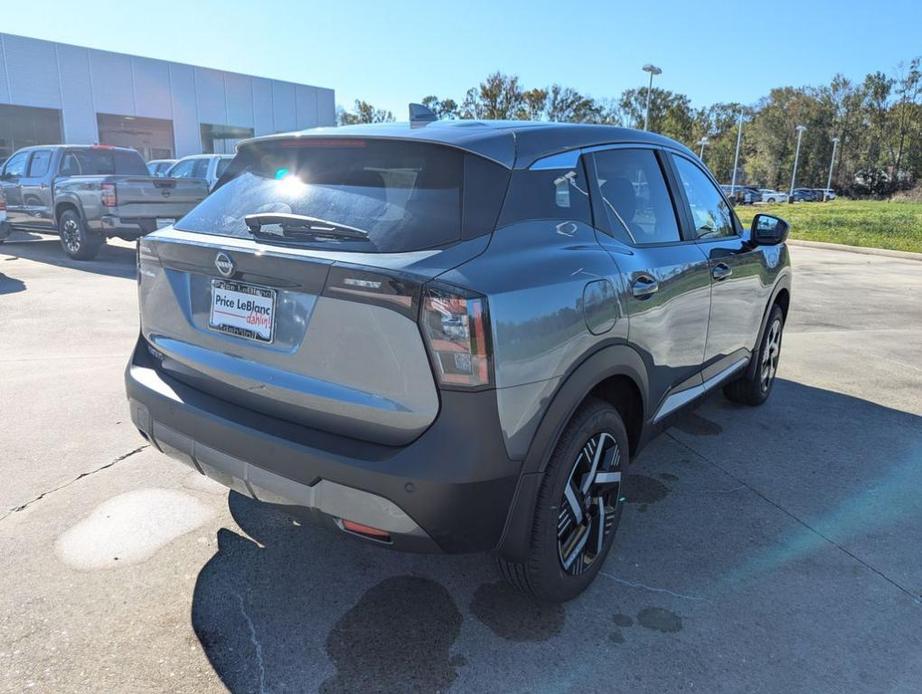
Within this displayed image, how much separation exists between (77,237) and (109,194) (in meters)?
1.39

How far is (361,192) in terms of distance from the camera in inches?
94.9

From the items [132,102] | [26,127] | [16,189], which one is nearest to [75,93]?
[132,102]

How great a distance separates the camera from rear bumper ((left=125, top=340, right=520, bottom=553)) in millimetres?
2020

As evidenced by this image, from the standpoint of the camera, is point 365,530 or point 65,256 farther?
point 65,256

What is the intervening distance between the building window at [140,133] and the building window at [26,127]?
2039 mm

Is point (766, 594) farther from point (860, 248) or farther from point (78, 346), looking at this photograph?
point (860, 248)

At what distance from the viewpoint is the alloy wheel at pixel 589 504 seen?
2.52 metres

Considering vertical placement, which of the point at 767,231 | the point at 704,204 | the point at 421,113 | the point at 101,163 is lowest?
the point at 767,231

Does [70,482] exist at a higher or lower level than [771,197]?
lower

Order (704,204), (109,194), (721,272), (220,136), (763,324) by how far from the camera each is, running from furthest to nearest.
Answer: (220,136) < (109,194) < (763,324) < (704,204) < (721,272)

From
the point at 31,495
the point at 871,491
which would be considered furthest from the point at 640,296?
the point at 31,495

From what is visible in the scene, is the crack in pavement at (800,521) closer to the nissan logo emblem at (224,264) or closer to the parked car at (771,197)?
the nissan logo emblem at (224,264)

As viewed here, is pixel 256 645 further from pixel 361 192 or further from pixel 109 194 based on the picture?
pixel 109 194

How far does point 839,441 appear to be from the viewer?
14.4ft
